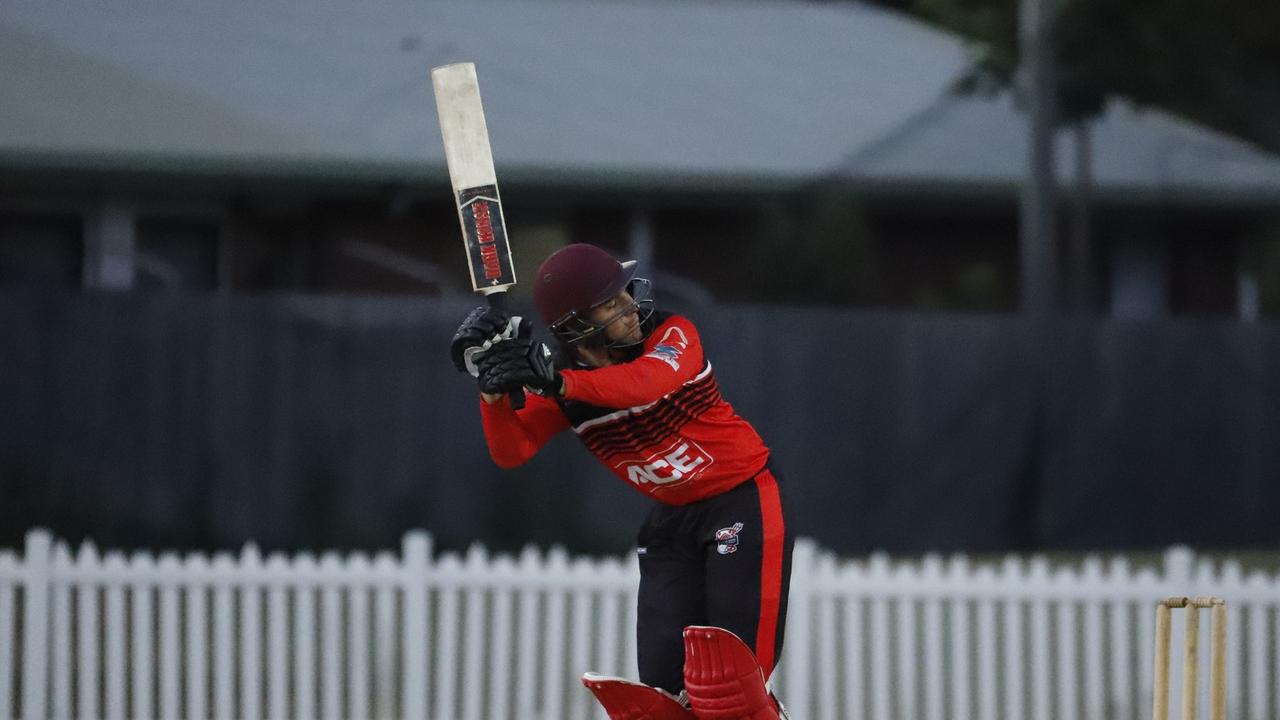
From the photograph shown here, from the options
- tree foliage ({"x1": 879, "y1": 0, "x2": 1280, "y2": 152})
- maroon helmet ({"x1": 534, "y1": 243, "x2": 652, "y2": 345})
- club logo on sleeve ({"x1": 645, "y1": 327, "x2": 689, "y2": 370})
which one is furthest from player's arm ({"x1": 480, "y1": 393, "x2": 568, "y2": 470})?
tree foliage ({"x1": 879, "y1": 0, "x2": 1280, "y2": 152})

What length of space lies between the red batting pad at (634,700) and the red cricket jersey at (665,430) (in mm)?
585

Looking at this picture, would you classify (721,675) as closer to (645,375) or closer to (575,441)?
(645,375)

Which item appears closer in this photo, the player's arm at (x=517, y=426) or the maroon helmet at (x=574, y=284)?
the maroon helmet at (x=574, y=284)

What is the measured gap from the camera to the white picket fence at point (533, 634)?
7.41 meters

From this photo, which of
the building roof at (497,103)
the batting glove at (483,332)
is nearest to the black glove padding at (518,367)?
the batting glove at (483,332)

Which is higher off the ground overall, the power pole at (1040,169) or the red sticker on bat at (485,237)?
the power pole at (1040,169)

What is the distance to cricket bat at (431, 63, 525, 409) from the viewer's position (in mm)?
4637

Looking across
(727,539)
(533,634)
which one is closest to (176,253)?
(533,634)

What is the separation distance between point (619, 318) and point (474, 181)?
1.88ft

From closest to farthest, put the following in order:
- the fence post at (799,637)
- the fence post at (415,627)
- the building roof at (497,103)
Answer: the fence post at (799,637)
the fence post at (415,627)
the building roof at (497,103)

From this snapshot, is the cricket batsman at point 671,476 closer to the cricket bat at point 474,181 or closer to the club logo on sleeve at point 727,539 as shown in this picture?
the club logo on sleeve at point 727,539

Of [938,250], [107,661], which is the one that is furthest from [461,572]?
[938,250]

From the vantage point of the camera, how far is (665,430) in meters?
4.92

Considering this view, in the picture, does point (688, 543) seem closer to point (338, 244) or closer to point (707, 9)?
point (338, 244)
